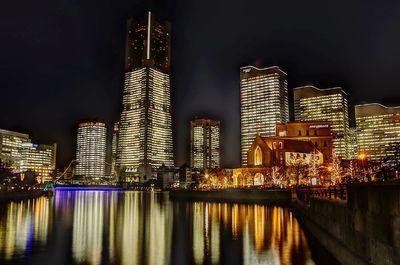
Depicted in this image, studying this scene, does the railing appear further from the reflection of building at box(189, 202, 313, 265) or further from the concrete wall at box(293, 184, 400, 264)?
the concrete wall at box(293, 184, 400, 264)

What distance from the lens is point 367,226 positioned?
18016 mm

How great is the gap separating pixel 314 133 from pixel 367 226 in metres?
152

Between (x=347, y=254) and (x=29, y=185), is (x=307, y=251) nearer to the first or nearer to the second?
(x=347, y=254)

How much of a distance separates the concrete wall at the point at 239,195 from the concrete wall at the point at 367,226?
200 feet

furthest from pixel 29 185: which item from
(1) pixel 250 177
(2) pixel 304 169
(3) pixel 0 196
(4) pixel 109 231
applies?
(4) pixel 109 231

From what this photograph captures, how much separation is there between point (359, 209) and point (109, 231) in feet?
93.6

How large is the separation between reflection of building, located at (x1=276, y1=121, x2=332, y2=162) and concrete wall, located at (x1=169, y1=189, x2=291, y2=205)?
194 ft

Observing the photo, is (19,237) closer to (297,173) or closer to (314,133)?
(297,173)

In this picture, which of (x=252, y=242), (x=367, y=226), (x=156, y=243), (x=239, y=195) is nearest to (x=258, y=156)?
(x=239, y=195)

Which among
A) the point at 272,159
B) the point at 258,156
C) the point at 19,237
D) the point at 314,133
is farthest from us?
the point at 314,133

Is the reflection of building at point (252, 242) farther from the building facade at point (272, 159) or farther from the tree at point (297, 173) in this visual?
the building facade at point (272, 159)

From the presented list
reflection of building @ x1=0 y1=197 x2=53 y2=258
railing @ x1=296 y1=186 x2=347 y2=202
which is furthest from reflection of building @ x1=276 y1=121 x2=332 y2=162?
reflection of building @ x1=0 y1=197 x2=53 y2=258

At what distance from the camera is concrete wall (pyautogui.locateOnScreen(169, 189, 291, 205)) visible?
8844 cm

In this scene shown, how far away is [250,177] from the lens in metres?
131
